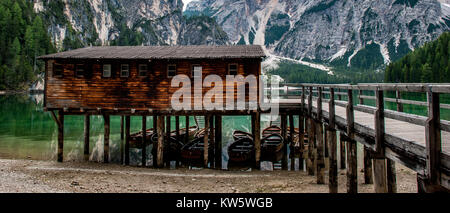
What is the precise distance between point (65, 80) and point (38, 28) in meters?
129

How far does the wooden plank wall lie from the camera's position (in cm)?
1994

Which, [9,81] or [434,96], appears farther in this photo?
[9,81]

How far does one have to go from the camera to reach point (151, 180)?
53.6 ft

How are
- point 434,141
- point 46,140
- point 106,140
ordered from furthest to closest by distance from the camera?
point 46,140 → point 106,140 → point 434,141

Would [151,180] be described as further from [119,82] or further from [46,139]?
[46,139]

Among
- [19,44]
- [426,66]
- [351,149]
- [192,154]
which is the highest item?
[19,44]

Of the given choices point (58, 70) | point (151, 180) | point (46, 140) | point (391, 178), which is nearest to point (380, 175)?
point (391, 178)

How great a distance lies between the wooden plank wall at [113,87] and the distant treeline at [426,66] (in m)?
101

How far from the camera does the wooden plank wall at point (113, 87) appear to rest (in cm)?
1994

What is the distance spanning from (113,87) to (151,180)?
7.43 meters
